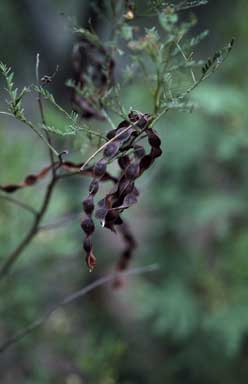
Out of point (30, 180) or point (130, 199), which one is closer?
point (130, 199)

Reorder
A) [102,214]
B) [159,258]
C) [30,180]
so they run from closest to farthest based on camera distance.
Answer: [102,214] < [30,180] < [159,258]

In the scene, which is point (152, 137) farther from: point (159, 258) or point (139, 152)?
point (159, 258)

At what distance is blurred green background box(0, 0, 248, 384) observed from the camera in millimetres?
1890

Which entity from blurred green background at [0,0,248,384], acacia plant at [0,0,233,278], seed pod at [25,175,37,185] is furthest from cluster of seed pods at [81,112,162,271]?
blurred green background at [0,0,248,384]

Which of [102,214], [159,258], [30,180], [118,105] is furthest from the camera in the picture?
[159,258]

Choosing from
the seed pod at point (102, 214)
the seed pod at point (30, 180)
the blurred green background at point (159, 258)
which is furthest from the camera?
the blurred green background at point (159, 258)

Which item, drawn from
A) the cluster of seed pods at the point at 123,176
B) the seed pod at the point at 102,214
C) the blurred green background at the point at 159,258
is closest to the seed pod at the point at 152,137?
the cluster of seed pods at the point at 123,176

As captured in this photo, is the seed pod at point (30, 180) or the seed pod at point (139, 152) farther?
the seed pod at point (30, 180)

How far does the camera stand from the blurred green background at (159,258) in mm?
1890

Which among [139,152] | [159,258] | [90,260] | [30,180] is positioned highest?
[159,258]

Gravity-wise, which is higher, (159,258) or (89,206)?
(159,258)

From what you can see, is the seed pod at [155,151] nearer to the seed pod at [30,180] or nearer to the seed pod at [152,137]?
the seed pod at [152,137]

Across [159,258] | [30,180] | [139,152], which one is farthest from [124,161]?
[159,258]

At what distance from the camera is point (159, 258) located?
2.32 metres
